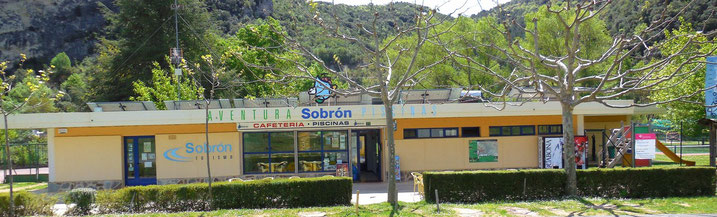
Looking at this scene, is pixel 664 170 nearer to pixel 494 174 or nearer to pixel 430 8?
pixel 494 174

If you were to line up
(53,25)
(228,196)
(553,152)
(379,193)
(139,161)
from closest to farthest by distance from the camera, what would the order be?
(228,196)
(379,193)
(553,152)
(139,161)
(53,25)

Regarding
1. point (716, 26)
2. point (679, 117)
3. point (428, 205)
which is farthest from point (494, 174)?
point (716, 26)

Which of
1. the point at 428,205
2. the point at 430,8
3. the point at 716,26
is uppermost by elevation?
the point at 716,26

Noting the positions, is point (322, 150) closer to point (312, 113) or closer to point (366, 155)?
point (312, 113)

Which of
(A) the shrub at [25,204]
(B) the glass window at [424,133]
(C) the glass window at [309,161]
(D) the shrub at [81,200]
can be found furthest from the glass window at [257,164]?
(A) the shrub at [25,204]

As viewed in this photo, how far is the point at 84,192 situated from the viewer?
14.2 m

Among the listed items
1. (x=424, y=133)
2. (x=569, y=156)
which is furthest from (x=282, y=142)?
(x=569, y=156)

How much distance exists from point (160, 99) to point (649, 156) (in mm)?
22987

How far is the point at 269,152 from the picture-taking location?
70.1 ft

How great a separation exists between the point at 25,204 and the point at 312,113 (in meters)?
9.41

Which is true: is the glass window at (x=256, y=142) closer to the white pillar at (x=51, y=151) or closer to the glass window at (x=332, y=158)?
→ the glass window at (x=332, y=158)

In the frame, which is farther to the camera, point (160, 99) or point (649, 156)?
point (160, 99)

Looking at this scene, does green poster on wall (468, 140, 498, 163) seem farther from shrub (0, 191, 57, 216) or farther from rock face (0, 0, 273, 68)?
rock face (0, 0, 273, 68)

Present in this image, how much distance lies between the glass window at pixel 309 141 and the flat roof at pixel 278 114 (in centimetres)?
92
